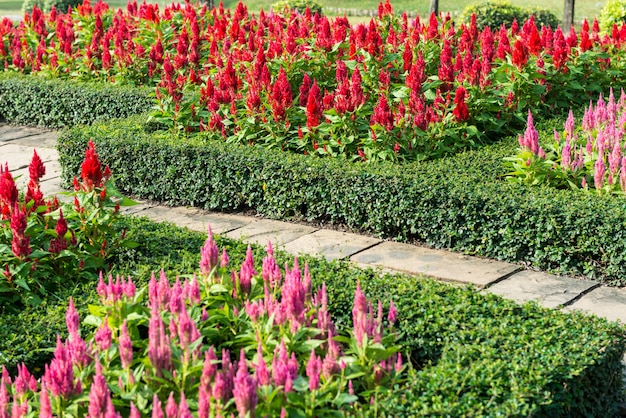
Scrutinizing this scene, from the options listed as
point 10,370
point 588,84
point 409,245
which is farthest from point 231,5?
point 10,370

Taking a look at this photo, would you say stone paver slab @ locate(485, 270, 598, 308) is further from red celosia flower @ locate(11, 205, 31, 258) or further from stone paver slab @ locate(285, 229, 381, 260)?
red celosia flower @ locate(11, 205, 31, 258)

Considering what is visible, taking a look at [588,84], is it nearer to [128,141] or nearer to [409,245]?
[409,245]

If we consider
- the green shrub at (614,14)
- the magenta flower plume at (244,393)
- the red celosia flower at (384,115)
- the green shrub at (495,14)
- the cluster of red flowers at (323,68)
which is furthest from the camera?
the green shrub at (495,14)

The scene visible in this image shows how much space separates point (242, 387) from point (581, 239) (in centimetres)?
381

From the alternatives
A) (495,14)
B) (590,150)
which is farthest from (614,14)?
(590,150)

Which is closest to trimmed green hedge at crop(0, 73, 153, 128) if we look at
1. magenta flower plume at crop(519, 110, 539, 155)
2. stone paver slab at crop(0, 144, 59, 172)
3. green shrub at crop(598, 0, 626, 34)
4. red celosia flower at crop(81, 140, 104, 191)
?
stone paver slab at crop(0, 144, 59, 172)

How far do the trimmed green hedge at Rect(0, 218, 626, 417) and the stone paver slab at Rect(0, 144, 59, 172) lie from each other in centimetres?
531

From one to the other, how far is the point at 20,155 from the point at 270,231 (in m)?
4.46

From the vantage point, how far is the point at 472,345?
4234 millimetres

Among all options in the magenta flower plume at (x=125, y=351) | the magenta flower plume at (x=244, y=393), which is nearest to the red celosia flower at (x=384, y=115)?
the magenta flower plume at (x=125, y=351)

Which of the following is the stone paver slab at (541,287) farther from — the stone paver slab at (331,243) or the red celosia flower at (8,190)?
the red celosia flower at (8,190)

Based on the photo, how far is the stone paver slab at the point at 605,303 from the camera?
19.1 ft

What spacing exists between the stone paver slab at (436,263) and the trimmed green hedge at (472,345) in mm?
1430

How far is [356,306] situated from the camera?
13.1 feet
